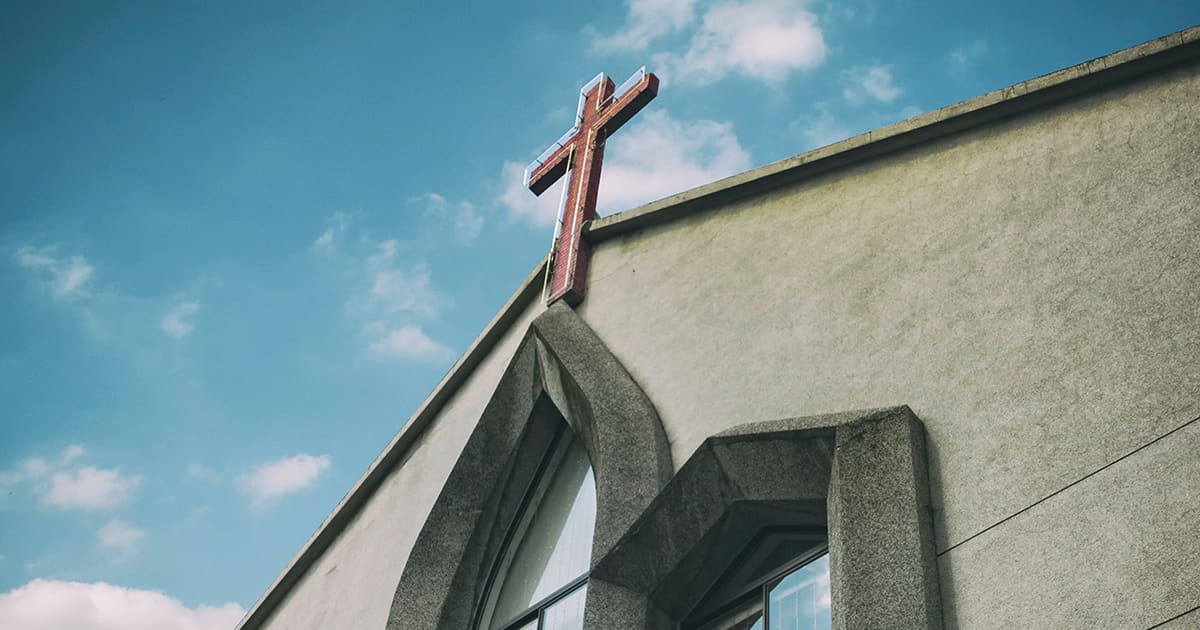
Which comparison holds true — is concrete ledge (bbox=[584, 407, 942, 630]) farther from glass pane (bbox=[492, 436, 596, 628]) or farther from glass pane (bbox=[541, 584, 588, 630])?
glass pane (bbox=[492, 436, 596, 628])

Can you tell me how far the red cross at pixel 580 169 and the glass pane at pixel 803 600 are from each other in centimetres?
405

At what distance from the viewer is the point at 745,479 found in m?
6.99

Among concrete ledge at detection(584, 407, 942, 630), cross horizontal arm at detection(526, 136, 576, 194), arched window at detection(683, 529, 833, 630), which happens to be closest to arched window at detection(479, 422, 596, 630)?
concrete ledge at detection(584, 407, 942, 630)

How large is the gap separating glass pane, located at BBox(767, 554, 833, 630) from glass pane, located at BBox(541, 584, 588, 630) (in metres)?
1.89

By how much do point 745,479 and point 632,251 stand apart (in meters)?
3.57

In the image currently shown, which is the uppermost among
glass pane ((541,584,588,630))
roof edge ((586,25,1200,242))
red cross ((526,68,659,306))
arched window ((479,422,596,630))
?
red cross ((526,68,659,306))

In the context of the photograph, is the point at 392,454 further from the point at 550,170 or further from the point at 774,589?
the point at 774,589

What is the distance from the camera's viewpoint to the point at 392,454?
38.0 feet

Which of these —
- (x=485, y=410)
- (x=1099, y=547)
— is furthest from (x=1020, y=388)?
(x=485, y=410)

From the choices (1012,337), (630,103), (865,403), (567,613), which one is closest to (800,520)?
(865,403)

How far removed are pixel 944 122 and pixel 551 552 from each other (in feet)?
13.9

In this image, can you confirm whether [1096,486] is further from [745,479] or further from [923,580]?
[745,479]

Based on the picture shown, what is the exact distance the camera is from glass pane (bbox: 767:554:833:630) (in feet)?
21.0

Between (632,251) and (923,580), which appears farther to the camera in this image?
(632,251)
